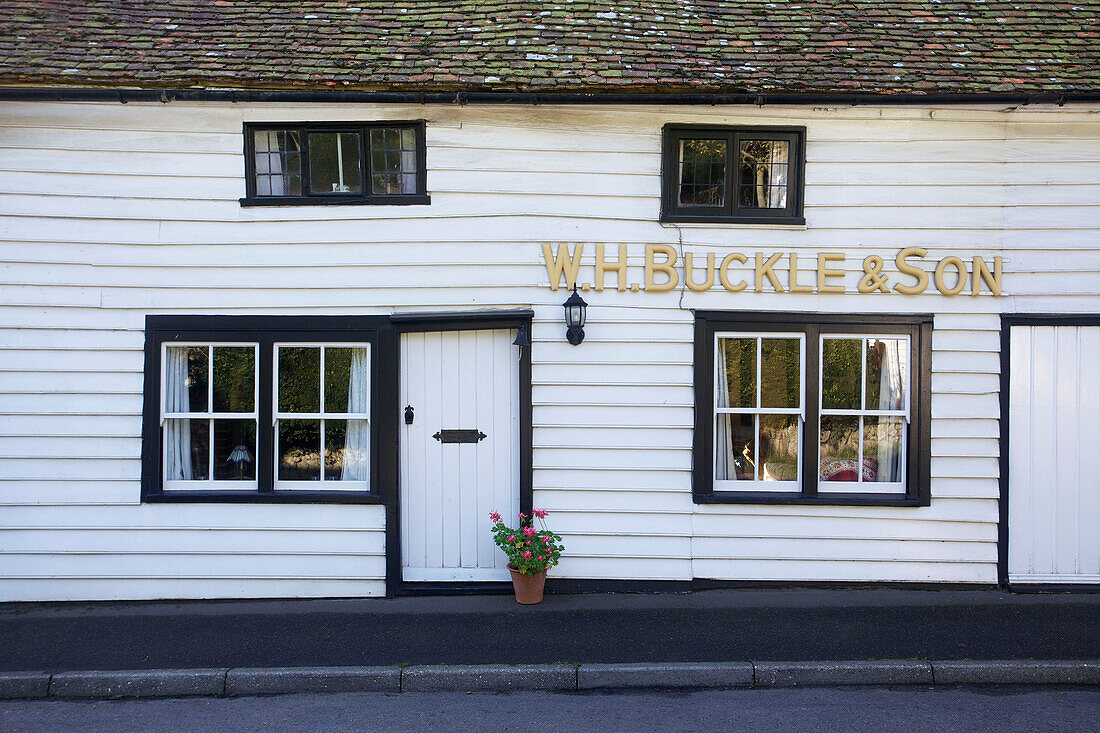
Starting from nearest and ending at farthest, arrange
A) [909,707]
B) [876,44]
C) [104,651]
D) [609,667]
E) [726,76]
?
[909,707] < [609,667] < [104,651] < [726,76] < [876,44]

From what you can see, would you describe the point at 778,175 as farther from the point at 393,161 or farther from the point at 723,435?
the point at 393,161

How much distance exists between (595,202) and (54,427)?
5259 millimetres

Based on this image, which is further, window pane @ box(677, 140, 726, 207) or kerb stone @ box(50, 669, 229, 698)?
window pane @ box(677, 140, 726, 207)

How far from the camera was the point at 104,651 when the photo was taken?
18.6ft

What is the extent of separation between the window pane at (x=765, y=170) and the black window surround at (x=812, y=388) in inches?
43.5

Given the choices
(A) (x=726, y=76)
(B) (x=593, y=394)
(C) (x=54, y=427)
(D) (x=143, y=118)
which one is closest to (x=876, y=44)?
(A) (x=726, y=76)

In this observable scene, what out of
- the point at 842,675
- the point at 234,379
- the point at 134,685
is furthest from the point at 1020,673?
the point at 234,379

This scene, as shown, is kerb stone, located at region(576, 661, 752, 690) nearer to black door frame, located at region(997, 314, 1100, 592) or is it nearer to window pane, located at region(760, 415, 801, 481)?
window pane, located at region(760, 415, 801, 481)

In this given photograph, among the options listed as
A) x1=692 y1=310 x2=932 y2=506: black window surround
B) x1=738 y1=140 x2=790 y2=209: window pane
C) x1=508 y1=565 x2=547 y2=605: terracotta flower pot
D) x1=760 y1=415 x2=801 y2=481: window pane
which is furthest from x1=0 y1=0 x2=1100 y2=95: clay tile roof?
x1=508 y1=565 x2=547 y2=605: terracotta flower pot

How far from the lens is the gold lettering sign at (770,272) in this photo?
6.82 m

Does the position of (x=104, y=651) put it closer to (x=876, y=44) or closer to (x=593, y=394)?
(x=593, y=394)

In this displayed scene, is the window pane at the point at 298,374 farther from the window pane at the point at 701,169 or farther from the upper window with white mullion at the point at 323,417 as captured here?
the window pane at the point at 701,169

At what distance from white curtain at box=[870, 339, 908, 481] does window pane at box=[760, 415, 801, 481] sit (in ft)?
2.62

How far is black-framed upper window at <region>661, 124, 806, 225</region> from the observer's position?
6.93 m
